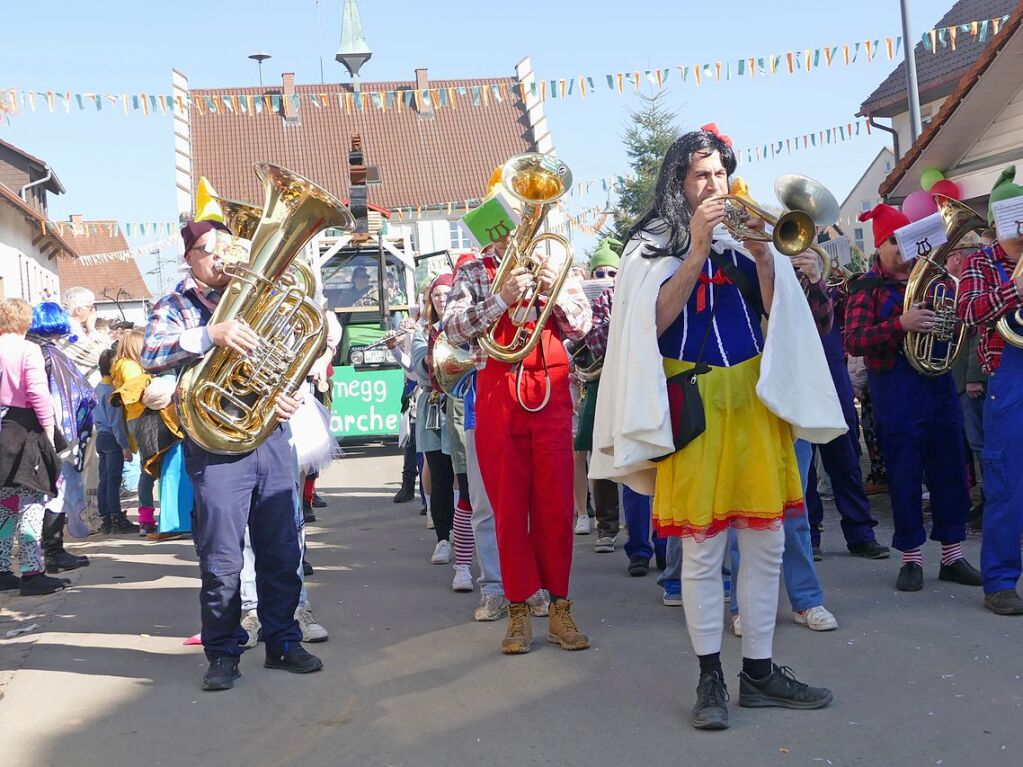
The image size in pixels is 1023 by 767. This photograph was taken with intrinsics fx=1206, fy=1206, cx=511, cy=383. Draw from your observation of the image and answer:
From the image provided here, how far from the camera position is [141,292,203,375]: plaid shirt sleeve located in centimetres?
518

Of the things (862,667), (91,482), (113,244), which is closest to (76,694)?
(862,667)

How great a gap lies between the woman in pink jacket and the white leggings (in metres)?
5.12

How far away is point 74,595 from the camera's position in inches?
306

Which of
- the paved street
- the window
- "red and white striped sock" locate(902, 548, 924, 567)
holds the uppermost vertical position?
the window

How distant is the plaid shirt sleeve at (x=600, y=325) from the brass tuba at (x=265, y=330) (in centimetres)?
201

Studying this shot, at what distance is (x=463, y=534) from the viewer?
7.31 meters

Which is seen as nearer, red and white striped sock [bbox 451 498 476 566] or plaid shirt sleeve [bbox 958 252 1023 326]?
plaid shirt sleeve [bbox 958 252 1023 326]

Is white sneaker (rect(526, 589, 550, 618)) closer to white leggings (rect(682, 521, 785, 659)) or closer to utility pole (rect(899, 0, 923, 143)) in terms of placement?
white leggings (rect(682, 521, 785, 659))

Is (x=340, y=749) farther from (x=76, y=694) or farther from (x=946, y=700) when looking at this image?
(x=946, y=700)

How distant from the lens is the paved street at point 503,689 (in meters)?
4.13

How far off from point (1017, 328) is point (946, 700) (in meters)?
2.00

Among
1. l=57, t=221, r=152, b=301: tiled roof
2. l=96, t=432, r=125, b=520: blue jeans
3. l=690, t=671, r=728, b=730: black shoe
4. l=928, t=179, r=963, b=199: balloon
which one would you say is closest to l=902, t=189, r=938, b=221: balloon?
l=928, t=179, r=963, b=199: balloon

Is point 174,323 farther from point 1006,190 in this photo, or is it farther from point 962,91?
point 962,91

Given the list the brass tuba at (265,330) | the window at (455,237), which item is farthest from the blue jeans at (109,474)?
the window at (455,237)
